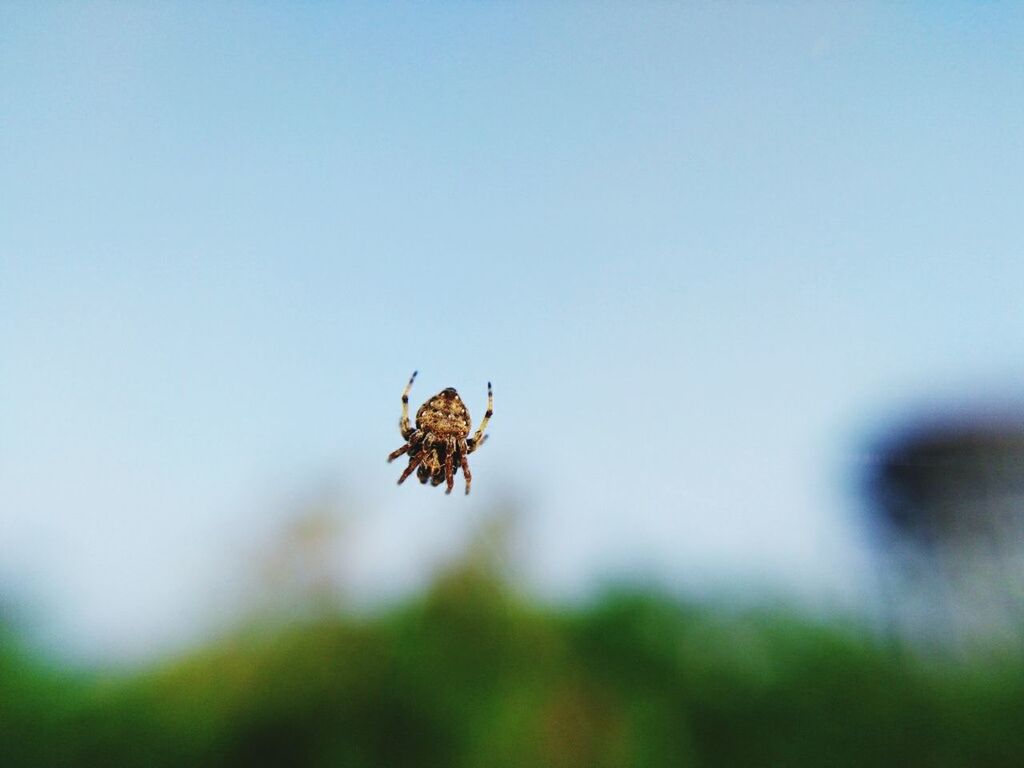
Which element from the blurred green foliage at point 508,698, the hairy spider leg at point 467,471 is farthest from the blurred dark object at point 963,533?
the hairy spider leg at point 467,471

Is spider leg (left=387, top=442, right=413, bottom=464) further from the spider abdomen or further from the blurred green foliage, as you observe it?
the blurred green foliage

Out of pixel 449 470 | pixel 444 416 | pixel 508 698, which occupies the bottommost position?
pixel 508 698

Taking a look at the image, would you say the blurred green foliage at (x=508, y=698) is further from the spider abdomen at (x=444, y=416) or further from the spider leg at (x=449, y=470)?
the spider abdomen at (x=444, y=416)

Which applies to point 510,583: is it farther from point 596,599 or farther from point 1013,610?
point 1013,610

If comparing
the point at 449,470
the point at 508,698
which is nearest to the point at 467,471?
the point at 449,470

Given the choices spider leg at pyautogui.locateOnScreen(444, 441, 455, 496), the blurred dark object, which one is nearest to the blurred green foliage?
the blurred dark object

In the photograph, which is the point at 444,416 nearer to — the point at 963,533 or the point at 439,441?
the point at 439,441
